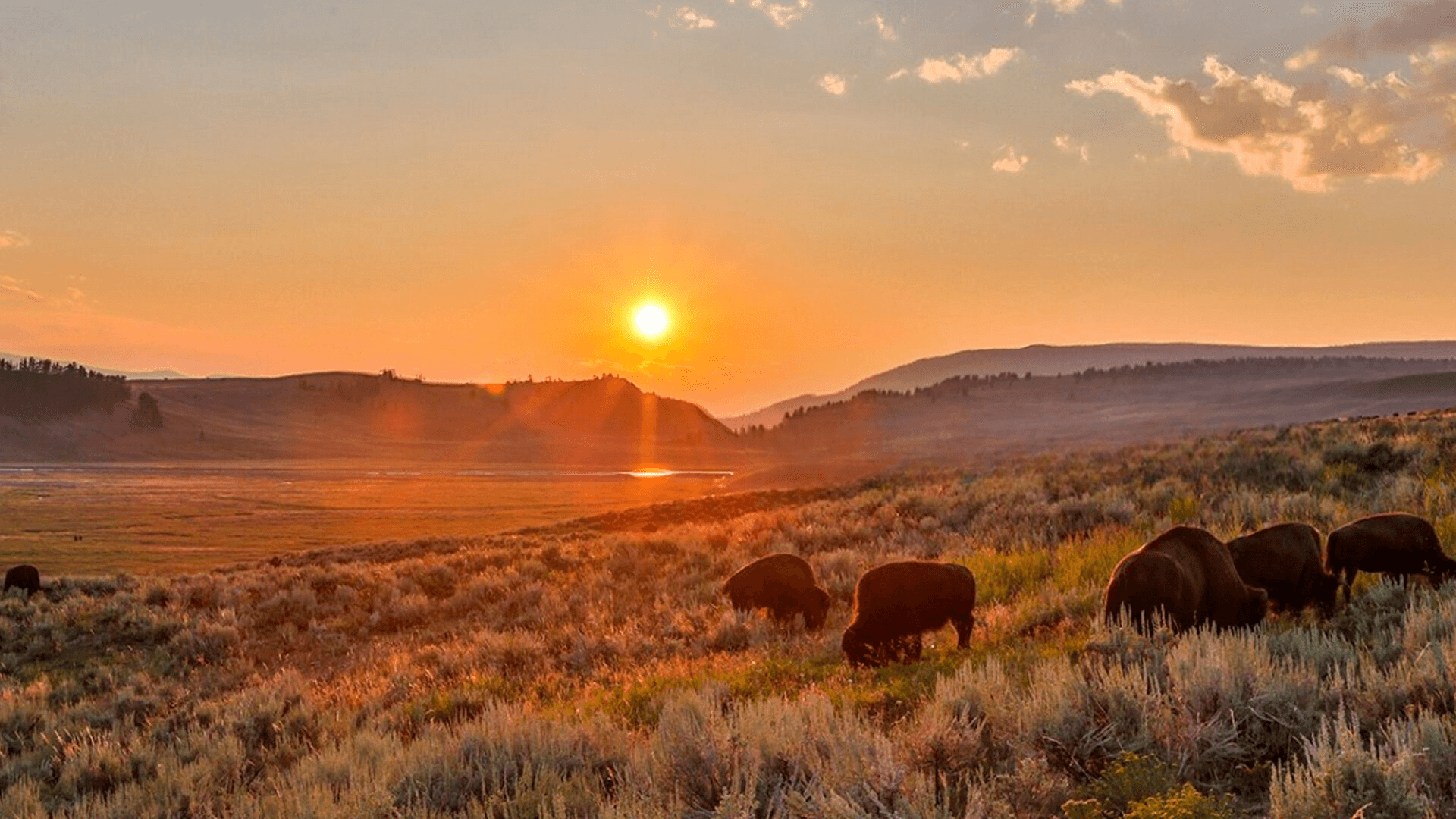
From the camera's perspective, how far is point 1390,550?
297 inches

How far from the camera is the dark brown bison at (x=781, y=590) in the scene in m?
11.5

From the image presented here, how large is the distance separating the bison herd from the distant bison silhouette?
2391cm

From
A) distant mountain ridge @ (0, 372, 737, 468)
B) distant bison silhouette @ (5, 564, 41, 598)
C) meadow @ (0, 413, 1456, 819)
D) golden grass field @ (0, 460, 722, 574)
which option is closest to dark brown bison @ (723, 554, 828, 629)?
meadow @ (0, 413, 1456, 819)

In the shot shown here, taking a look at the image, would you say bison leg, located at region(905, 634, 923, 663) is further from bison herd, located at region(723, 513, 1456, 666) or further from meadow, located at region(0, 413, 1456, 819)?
meadow, located at region(0, 413, 1456, 819)

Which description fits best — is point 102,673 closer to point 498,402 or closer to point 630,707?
point 630,707

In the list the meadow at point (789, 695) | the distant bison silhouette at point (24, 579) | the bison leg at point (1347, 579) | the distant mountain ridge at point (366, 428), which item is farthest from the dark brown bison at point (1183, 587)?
the distant mountain ridge at point (366, 428)

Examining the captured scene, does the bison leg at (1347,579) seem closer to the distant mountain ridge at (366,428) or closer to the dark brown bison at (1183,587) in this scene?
the dark brown bison at (1183,587)

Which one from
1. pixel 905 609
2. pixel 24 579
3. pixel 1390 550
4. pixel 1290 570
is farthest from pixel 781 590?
pixel 24 579

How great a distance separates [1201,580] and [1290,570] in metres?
1.24

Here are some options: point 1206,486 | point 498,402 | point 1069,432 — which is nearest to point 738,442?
point 498,402

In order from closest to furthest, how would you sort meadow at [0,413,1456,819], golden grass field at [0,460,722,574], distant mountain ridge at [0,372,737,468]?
meadow at [0,413,1456,819], golden grass field at [0,460,722,574], distant mountain ridge at [0,372,737,468]

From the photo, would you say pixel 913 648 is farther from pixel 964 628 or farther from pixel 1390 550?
pixel 1390 550

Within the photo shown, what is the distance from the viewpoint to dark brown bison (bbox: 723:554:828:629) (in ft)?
37.8

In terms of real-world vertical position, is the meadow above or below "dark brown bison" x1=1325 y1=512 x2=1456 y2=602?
below
